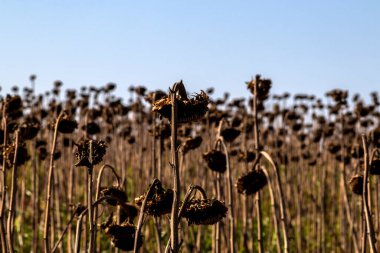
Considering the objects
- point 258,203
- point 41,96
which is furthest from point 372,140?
point 41,96

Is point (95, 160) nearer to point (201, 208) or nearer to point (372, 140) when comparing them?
point (201, 208)

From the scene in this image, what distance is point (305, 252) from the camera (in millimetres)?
7711

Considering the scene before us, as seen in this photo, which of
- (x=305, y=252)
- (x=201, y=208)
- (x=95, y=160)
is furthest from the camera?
(x=305, y=252)

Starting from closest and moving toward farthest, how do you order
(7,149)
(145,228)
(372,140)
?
(7,149)
(372,140)
(145,228)

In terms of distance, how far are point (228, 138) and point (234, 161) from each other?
462cm

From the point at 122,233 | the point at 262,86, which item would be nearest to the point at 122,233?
the point at 122,233

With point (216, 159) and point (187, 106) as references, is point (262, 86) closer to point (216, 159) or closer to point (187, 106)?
point (216, 159)

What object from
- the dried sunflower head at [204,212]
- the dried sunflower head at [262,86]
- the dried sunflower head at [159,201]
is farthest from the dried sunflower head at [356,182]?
the dried sunflower head at [159,201]

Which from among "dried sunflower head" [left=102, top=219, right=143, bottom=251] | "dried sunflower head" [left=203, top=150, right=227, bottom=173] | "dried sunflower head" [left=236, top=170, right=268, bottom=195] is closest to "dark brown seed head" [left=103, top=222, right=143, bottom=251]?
"dried sunflower head" [left=102, top=219, right=143, bottom=251]

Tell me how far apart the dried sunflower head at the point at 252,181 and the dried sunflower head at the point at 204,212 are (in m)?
1.03

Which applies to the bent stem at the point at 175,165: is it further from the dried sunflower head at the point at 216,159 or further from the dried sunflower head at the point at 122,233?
the dried sunflower head at the point at 216,159

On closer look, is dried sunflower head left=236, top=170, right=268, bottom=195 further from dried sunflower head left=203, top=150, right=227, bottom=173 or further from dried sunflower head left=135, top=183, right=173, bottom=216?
dried sunflower head left=135, top=183, right=173, bottom=216

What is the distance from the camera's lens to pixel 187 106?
2.20 m

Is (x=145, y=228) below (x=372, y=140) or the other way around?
below
